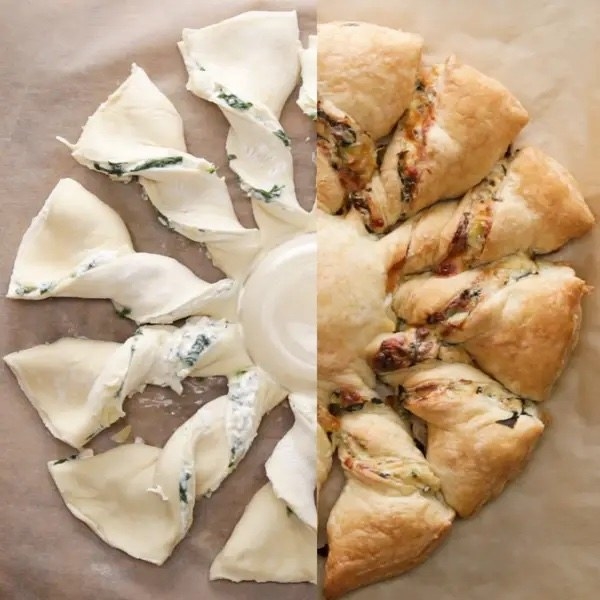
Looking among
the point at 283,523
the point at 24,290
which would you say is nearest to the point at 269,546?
the point at 283,523

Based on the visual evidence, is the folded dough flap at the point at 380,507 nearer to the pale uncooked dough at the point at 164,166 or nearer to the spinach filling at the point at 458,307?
the spinach filling at the point at 458,307

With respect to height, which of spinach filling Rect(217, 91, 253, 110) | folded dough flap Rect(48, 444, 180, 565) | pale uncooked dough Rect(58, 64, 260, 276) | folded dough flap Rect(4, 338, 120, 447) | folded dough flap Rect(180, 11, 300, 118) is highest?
folded dough flap Rect(180, 11, 300, 118)

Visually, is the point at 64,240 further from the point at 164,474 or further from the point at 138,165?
the point at 164,474

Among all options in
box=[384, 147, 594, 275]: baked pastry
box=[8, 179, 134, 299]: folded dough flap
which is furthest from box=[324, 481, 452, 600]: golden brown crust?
box=[8, 179, 134, 299]: folded dough flap

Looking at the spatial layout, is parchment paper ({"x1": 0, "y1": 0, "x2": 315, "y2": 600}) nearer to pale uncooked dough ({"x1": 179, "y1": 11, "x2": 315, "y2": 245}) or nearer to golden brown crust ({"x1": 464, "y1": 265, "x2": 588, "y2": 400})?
pale uncooked dough ({"x1": 179, "y1": 11, "x2": 315, "y2": 245})

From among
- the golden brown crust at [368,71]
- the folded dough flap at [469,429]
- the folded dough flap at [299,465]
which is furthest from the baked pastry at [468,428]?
the golden brown crust at [368,71]

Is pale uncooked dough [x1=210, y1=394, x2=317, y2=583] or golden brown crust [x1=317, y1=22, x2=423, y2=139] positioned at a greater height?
golden brown crust [x1=317, y1=22, x2=423, y2=139]

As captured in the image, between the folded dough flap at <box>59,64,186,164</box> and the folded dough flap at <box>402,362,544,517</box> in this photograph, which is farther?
the folded dough flap at <box>59,64,186,164</box>
